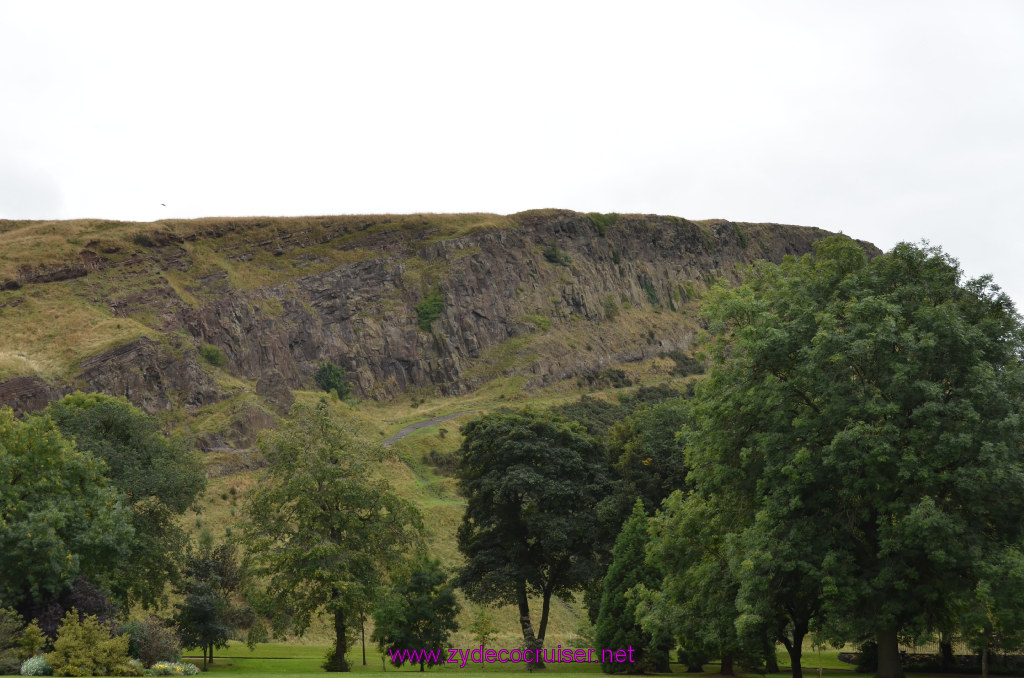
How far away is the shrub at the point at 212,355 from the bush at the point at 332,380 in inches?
469

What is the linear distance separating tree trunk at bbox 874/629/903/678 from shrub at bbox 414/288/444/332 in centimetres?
9370

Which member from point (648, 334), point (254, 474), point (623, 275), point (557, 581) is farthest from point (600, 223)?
point (557, 581)

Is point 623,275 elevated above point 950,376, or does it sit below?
above

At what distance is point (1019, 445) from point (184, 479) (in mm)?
35361

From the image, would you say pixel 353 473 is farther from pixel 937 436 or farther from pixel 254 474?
pixel 254 474

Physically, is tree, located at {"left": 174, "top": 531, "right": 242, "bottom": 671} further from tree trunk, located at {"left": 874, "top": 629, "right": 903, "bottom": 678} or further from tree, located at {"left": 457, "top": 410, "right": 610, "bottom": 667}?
tree trunk, located at {"left": 874, "top": 629, "right": 903, "bottom": 678}

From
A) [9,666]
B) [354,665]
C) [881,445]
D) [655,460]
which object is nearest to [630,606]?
[655,460]

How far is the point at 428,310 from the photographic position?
115 m

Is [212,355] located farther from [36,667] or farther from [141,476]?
[36,667]

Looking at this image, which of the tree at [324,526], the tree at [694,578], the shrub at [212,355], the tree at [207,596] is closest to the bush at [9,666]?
the tree at [324,526]

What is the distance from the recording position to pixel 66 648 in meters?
24.9

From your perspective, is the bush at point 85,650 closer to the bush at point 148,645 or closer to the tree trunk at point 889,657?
the bush at point 148,645

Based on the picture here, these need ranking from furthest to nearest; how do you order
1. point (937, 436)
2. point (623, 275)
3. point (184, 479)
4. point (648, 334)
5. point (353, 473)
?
point (623, 275)
point (648, 334)
point (184, 479)
point (353, 473)
point (937, 436)

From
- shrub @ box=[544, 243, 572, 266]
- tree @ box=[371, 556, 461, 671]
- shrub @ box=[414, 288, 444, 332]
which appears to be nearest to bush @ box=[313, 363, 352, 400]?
shrub @ box=[414, 288, 444, 332]
